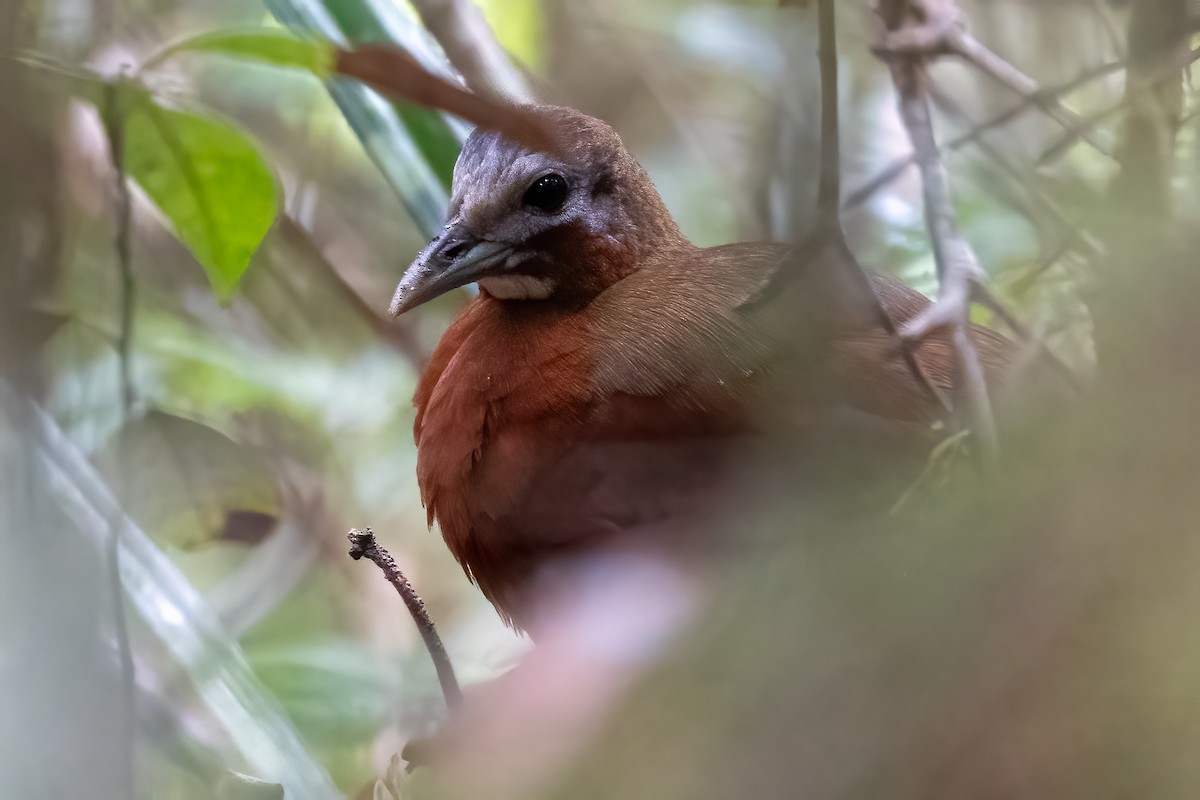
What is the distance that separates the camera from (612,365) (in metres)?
0.60

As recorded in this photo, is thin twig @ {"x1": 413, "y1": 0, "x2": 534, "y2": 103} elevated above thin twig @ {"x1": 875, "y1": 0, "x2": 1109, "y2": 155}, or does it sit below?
above

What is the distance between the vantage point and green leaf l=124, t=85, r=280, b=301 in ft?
1.48

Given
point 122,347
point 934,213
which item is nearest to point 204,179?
point 122,347

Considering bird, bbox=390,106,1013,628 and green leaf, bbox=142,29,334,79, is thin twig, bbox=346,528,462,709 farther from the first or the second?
green leaf, bbox=142,29,334,79

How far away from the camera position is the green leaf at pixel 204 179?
0.45 meters

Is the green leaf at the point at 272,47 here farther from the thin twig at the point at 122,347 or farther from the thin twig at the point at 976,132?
the thin twig at the point at 976,132

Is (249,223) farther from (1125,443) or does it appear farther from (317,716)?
(1125,443)

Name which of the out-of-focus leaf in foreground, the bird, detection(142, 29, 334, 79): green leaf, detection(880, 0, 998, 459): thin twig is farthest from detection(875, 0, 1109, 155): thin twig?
the out-of-focus leaf in foreground

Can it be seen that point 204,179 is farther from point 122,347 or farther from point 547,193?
point 547,193

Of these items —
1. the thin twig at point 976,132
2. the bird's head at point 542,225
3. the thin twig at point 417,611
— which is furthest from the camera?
the bird's head at point 542,225

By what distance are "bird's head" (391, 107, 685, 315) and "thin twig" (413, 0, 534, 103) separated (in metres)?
0.06

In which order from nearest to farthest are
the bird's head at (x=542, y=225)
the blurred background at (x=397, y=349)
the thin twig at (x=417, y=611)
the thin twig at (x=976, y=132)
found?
the blurred background at (x=397, y=349) → the thin twig at (x=976, y=132) → the thin twig at (x=417, y=611) → the bird's head at (x=542, y=225)

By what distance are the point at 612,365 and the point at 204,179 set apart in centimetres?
25

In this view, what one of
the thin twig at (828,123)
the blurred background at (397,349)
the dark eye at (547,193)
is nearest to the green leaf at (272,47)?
the blurred background at (397,349)
